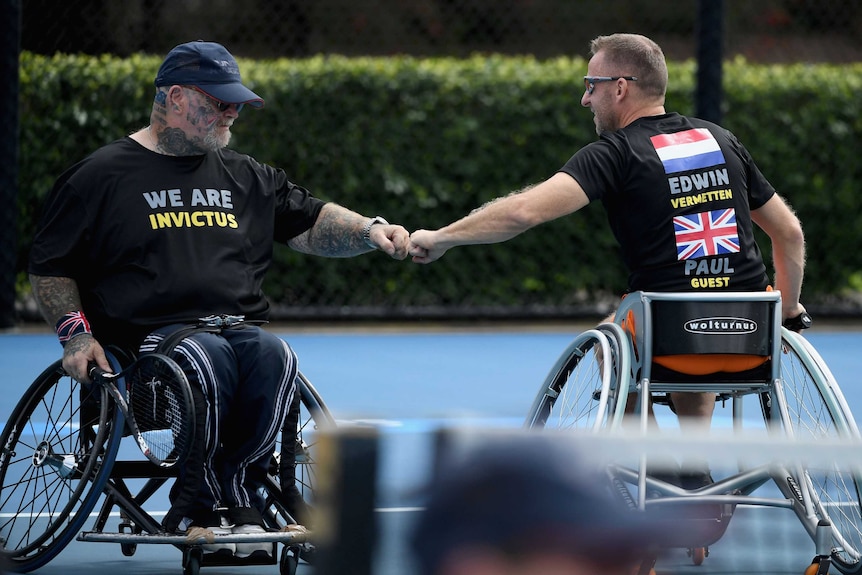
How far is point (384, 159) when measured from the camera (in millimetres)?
10094

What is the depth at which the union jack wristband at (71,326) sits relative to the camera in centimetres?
405

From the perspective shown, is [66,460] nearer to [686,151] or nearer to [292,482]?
[292,482]

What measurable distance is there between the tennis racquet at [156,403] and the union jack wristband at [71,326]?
142 mm

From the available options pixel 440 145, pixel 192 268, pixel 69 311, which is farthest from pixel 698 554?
pixel 440 145

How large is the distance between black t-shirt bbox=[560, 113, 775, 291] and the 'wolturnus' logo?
0.19 meters

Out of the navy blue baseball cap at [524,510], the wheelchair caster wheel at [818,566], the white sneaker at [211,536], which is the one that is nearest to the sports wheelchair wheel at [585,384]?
the wheelchair caster wheel at [818,566]

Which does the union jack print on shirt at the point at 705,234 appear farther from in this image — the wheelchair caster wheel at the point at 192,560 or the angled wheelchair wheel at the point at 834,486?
the wheelchair caster wheel at the point at 192,560

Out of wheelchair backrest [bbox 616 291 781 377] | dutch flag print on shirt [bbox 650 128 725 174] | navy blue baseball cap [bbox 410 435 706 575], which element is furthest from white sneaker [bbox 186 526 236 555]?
navy blue baseball cap [bbox 410 435 706 575]

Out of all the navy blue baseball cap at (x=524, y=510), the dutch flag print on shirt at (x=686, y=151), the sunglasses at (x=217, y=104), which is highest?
the sunglasses at (x=217, y=104)

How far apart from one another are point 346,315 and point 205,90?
609 cm

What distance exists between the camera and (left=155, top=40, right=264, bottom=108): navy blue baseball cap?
169 inches

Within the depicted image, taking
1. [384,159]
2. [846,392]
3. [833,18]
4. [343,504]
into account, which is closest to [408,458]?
[343,504]

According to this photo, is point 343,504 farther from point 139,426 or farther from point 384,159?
point 384,159

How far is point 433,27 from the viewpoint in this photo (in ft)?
49.2
